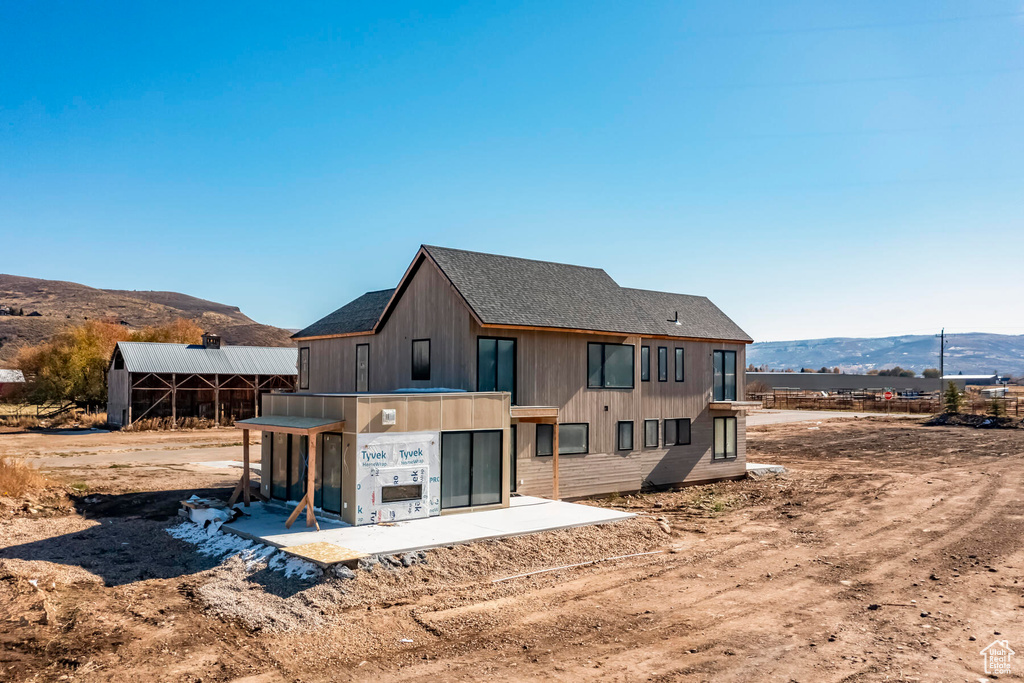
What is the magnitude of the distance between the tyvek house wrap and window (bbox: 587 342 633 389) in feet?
25.9

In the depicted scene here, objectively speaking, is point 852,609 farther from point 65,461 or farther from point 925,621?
point 65,461

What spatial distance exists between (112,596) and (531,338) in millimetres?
13462

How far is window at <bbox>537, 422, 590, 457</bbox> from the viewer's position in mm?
23234

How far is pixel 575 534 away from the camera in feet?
57.6

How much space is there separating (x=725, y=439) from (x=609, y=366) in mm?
8460

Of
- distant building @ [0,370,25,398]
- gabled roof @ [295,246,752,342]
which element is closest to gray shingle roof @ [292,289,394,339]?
gabled roof @ [295,246,752,342]

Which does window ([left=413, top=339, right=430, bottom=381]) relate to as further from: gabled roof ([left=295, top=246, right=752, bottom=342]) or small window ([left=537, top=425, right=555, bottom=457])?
small window ([left=537, top=425, right=555, bottom=457])

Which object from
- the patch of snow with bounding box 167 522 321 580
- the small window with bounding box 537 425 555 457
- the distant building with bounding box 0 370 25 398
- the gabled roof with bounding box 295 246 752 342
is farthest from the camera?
the distant building with bounding box 0 370 25 398

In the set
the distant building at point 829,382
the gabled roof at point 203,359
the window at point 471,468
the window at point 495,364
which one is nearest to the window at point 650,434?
the window at point 495,364

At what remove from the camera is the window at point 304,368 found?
3200 centimetres

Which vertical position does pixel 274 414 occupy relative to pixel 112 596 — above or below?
above

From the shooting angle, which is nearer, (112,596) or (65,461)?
(112,596)

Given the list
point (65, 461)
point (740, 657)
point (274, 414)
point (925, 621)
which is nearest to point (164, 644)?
point (740, 657)

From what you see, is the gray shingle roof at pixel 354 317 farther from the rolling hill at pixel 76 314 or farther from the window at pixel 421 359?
the rolling hill at pixel 76 314
